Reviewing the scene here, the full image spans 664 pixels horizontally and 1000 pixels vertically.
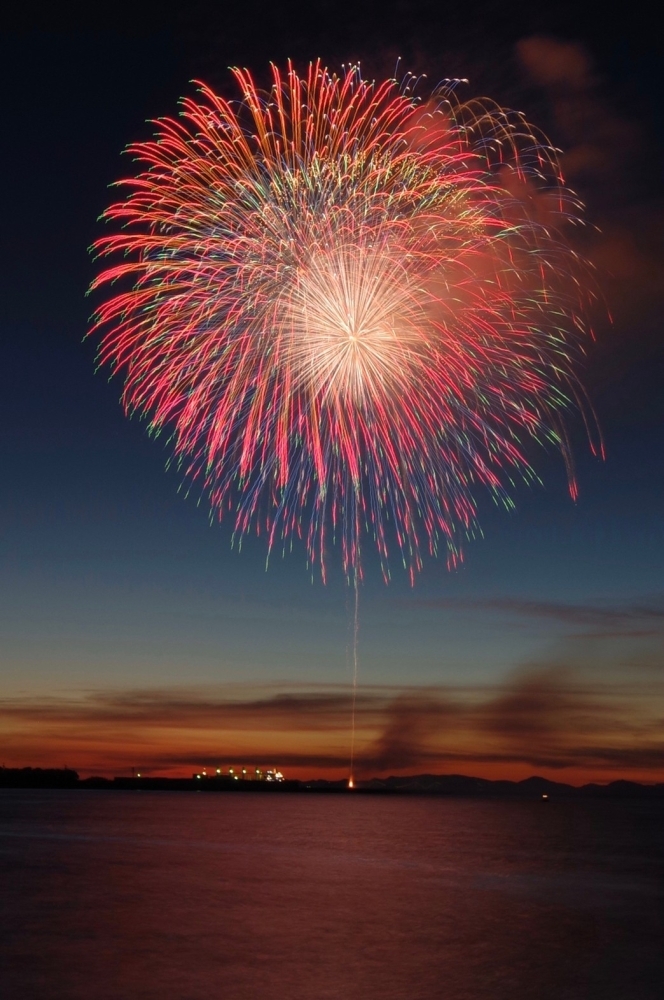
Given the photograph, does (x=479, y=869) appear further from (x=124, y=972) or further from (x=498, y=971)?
(x=124, y=972)

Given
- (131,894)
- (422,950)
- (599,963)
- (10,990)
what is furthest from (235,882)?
(10,990)

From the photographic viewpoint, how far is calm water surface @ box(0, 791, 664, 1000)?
2347 centimetres

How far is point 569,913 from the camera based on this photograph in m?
38.5

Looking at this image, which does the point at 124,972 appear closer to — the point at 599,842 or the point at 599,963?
the point at 599,963

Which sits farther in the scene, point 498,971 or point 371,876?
point 371,876

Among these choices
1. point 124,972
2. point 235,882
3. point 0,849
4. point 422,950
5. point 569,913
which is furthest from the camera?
point 0,849

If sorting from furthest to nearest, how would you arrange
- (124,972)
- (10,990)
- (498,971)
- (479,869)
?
(479,869) < (498,971) < (124,972) < (10,990)

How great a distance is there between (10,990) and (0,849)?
47.1m

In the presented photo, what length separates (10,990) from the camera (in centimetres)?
2156

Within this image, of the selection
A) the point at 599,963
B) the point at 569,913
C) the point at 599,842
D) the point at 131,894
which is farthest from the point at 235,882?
the point at 599,842

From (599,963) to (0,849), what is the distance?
4759cm

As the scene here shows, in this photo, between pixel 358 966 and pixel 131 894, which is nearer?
pixel 358 966

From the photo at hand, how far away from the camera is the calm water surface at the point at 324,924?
924 inches

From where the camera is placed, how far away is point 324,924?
33719mm
